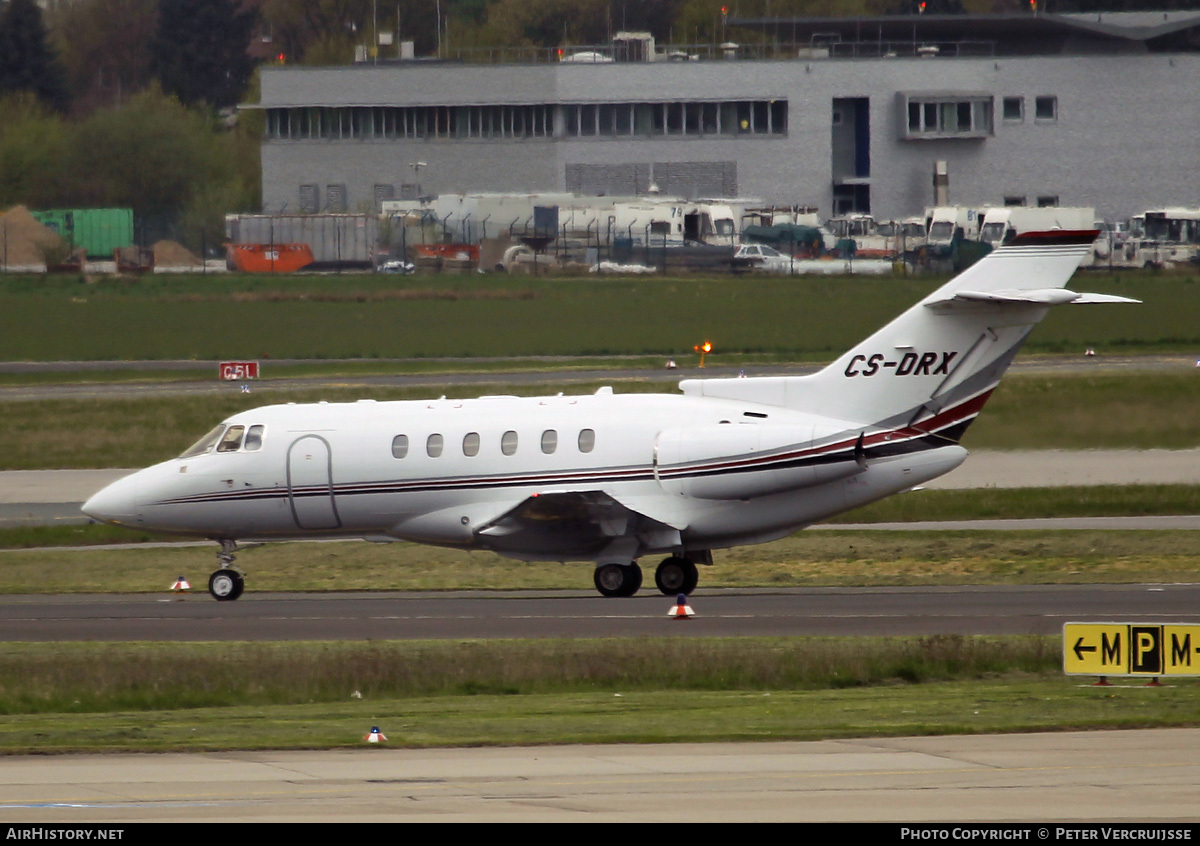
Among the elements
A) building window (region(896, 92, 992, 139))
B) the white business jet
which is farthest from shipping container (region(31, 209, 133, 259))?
the white business jet

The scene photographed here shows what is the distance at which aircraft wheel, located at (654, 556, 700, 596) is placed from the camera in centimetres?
2748

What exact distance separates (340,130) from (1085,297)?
337ft

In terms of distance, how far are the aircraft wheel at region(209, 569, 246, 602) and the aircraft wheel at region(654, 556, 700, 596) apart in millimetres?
6537

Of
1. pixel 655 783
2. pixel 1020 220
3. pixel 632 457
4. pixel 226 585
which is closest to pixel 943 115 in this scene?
pixel 1020 220

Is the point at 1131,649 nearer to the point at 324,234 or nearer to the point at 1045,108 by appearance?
the point at 324,234

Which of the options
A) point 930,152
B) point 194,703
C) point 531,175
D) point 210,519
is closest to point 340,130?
point 531,175

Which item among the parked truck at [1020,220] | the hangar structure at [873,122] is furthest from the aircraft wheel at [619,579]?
the hangar structure at [873,122]

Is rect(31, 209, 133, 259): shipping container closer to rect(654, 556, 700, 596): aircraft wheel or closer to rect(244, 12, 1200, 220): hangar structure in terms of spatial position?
rect(244, 12, 1200, 220): hangar structure

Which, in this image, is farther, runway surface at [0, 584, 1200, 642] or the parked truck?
the parked truck

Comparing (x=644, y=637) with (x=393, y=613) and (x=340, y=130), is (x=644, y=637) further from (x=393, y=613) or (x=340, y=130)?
(x=340, y=130)

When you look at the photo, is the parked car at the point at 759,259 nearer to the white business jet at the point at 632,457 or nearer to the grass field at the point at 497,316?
the grass field at the point at 497,316

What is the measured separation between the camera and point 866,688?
19766mm

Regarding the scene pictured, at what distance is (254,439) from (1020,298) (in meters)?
12.0

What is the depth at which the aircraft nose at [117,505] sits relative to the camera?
95.4ft
